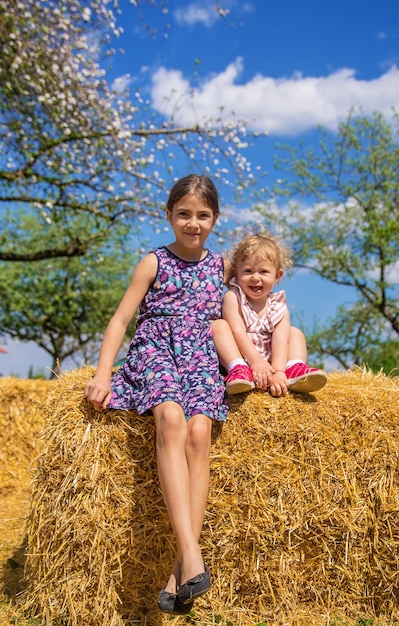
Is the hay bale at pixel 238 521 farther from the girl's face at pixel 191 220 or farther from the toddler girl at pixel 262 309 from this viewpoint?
the girl's face at pixel 191 220

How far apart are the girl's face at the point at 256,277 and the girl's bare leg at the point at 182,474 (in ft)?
2.94

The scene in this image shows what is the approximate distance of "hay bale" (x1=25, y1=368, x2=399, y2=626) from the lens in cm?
272

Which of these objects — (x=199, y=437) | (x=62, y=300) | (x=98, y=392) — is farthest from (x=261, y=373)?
(x=62, y=300)

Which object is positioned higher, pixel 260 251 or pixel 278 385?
pixel 260 251

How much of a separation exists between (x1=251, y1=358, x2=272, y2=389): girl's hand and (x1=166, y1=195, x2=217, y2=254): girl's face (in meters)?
0.72

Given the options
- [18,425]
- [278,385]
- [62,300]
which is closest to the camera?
[278,385]

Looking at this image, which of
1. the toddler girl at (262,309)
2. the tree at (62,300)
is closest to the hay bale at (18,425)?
the toddler girl at (262,309)

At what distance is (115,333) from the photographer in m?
2.98

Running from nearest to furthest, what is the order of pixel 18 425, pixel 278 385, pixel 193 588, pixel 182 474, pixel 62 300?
pixel 193 588 < pixel 182 474 < pixel 278 385 < pixel 18 425 < pixel 62 300

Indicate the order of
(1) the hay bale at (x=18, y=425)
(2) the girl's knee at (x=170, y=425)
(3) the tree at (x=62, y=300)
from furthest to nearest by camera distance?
(3) the tree at (x=62, y=300) → (1) the hay bale at (x=18, y=425) → (2) the girl's knee at (x=170, y=425)

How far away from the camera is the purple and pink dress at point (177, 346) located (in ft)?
9.01

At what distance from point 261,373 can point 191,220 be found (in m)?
0.85

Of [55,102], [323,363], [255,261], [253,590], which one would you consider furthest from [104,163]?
[323,363]

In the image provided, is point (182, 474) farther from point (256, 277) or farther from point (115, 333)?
point (256, 277)
